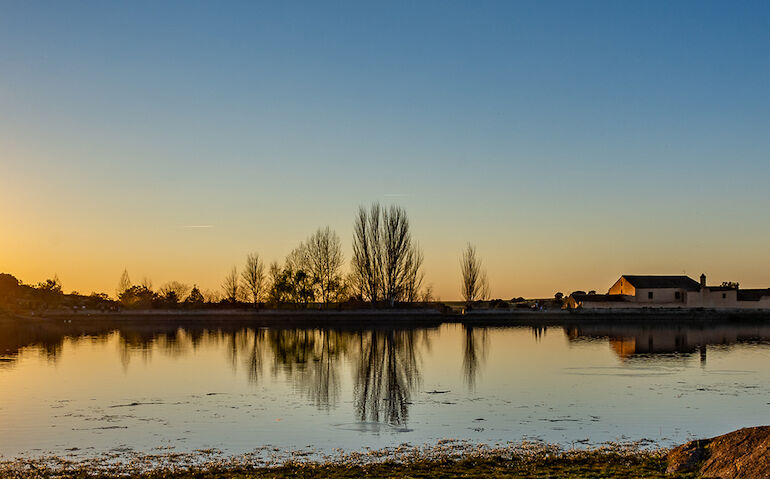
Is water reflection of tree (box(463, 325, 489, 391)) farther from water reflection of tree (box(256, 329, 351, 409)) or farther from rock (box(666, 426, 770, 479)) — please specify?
rock (box(666, 426, 770, 479))

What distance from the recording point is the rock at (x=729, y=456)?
12.2 m

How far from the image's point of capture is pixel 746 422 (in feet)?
65.4

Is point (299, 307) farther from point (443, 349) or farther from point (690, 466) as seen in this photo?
→ point (690, 466)

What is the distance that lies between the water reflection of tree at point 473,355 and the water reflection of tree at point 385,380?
230 cm

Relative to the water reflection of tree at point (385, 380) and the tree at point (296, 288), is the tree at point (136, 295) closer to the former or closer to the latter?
the tree at point (296, 288)

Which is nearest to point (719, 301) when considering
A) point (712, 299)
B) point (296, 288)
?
point (712, 299)

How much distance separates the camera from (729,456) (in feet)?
43.0

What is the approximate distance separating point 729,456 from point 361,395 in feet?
47.2

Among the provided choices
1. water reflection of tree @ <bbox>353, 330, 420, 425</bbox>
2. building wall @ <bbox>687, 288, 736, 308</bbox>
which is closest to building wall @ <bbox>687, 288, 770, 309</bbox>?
building wall @ <bbox>687, 288, 736, 308</bbox>

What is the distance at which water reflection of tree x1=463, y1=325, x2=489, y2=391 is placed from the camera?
1201 inches

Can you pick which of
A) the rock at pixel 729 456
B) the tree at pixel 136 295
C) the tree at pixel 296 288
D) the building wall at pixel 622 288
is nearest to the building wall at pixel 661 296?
the building wall at pixel 622 288

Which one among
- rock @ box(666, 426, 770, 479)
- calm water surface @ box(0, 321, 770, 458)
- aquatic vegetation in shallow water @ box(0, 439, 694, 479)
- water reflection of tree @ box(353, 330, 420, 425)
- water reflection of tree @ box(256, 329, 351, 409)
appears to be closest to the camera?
rock @ box(666, 426, 770, 479)

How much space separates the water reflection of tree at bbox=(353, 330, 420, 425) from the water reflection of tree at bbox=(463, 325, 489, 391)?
A: 230 cm

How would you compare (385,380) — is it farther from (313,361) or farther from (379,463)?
(379,463)
